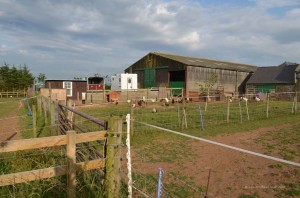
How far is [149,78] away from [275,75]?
64.6 ft

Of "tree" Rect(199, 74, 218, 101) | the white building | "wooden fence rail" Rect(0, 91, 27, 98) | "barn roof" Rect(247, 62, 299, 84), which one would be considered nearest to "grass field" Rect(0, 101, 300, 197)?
"tree" Rect(199, 74, 218, 101)

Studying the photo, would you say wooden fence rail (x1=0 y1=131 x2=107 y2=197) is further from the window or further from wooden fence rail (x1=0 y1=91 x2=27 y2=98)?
wooden fence rail (x1=0 y1=91 x2=27 y2=98)

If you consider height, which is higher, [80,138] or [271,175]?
[80,138]

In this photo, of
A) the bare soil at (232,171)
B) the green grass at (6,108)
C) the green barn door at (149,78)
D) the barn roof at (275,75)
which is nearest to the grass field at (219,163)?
the bare soil at (232,171)

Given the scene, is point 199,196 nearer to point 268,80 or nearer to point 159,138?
point 159,138

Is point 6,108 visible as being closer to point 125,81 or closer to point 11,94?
point 125,81

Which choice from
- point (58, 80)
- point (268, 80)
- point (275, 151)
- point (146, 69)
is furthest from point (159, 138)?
point (268, 80)

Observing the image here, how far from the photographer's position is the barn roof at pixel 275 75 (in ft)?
123

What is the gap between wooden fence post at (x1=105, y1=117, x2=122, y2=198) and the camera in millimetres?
3789

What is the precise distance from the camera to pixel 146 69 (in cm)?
4125

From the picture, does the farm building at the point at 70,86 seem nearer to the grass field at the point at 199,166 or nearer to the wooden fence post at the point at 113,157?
the grass field at the point at 199,166

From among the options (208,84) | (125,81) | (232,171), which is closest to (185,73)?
(208,84)

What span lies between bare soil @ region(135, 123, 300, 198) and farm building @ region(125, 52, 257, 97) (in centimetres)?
2699

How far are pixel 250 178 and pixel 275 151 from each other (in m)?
2.77
